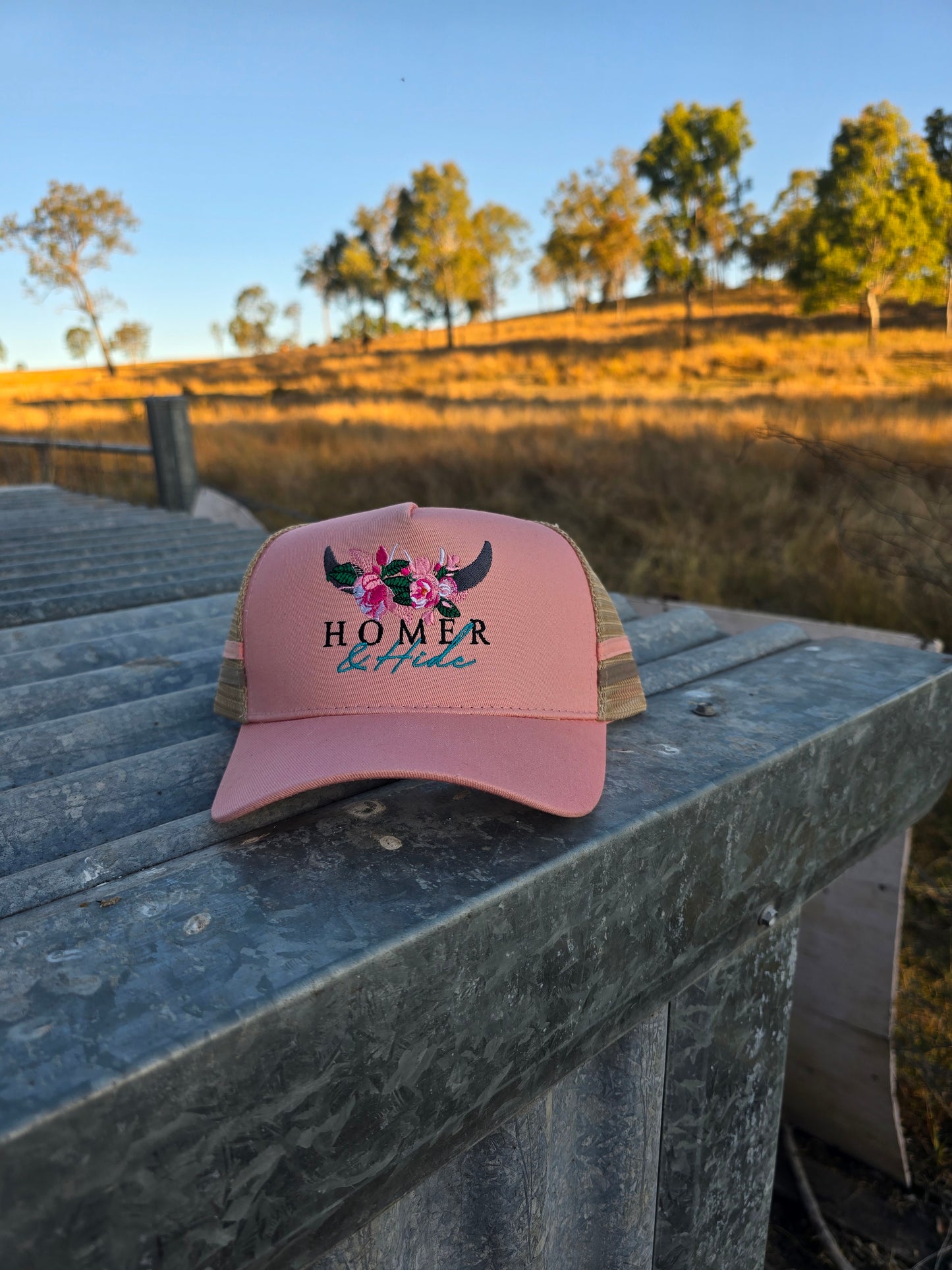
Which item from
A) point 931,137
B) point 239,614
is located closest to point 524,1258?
point 239,614

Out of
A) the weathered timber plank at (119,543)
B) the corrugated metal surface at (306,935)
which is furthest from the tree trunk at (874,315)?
the corrugated metal surface at (306,935)

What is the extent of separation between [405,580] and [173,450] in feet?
13.0

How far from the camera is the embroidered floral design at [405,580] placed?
1.30 meters

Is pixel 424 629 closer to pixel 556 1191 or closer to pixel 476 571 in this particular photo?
pixel 476 571

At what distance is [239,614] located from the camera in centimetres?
140

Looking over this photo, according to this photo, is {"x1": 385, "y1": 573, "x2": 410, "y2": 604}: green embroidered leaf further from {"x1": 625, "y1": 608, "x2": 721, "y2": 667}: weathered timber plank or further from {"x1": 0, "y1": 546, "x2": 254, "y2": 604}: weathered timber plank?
{"x1": 0, "y1": 546, "x2": 254, "y2": 604}: weathered timber plank

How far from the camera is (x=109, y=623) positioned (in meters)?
2.34

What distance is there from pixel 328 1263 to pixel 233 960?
638 mm

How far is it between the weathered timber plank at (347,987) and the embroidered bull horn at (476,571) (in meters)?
0.33

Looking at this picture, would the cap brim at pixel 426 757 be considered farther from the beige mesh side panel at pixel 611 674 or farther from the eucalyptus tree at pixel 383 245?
the eucalyptus tree at pixel 383 245

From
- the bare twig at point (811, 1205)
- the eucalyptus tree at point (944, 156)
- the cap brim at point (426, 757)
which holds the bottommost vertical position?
the bare twig at point (811, 1205)

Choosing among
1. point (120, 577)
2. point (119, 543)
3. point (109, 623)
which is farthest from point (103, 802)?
point (119, 543)

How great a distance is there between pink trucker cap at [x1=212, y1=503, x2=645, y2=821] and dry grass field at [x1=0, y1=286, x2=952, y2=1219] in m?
2.67

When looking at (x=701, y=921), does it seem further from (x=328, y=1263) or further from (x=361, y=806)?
(x=328, y=1263)
